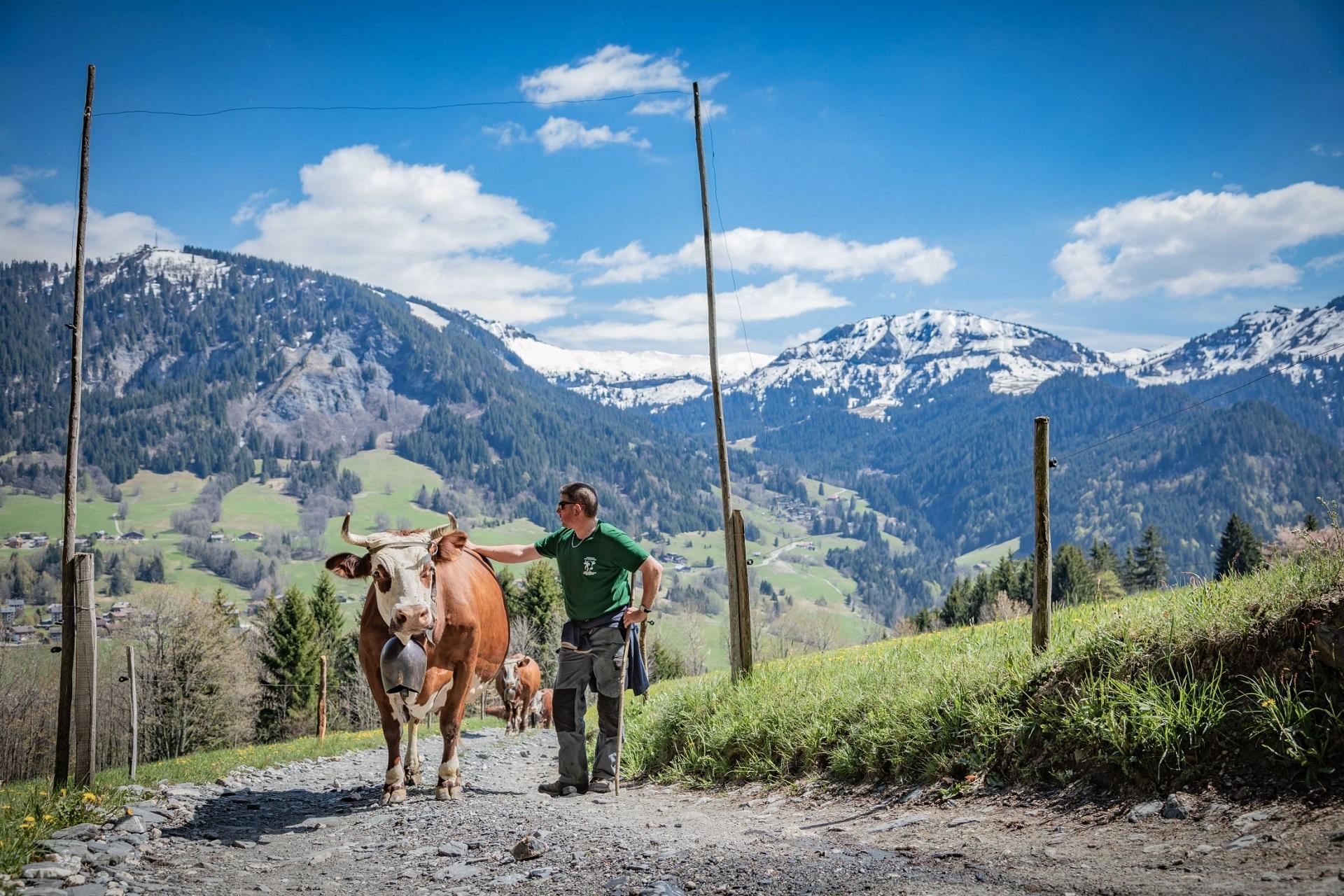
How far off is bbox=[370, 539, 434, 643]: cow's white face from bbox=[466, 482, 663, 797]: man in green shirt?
110cm

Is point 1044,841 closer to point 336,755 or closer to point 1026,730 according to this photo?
point 1026,730

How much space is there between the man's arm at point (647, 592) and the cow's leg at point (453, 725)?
1800mm

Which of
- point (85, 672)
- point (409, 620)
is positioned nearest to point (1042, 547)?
point (409, 620)

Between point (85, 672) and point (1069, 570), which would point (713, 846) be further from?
point (1069, 570)

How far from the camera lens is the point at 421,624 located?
8484 millimetres

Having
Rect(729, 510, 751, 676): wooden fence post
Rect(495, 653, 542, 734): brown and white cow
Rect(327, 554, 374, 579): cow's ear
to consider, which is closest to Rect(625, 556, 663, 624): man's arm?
Rect(327, 554, 374, 579): cow's ear

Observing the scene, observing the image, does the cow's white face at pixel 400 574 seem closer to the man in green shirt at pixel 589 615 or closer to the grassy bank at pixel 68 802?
the man in green shirt at pixel 589 615

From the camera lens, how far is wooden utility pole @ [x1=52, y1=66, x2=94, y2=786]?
9.91m

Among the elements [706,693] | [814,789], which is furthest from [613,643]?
[706,693]

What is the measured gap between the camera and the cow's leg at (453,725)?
9352 mm

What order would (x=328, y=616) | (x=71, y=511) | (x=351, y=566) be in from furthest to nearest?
(x=328, y=616)
(x=71, y=511)
(x=351, y=566)

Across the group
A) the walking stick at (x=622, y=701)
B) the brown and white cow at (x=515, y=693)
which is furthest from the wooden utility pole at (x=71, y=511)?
the brown and white cow at (x=515, y=693)

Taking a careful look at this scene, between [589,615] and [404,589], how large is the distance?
80.6 inches

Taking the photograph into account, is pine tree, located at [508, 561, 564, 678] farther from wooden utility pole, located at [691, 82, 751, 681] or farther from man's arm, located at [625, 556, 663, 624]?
man's arm, located at [625, 556, 663, 624]
